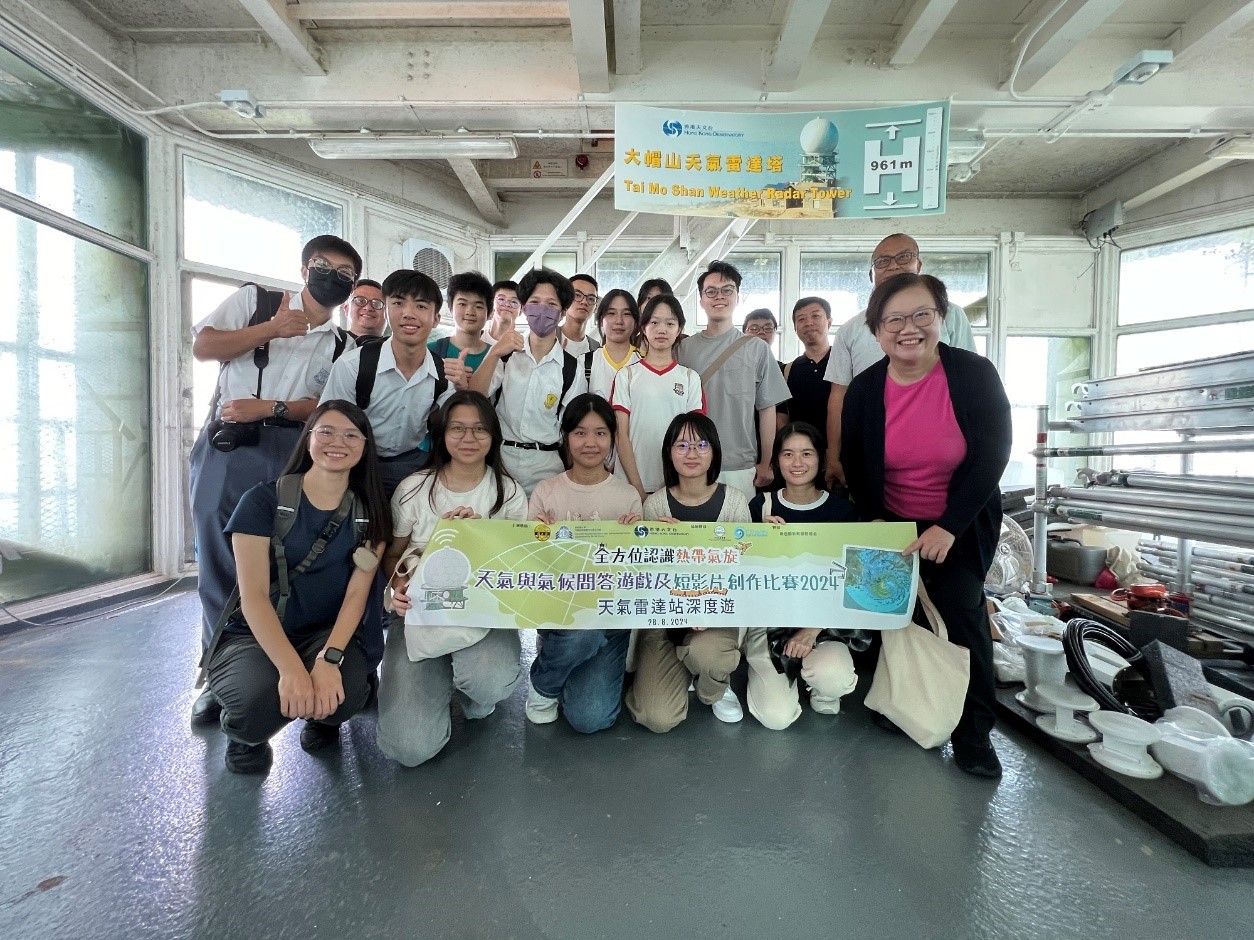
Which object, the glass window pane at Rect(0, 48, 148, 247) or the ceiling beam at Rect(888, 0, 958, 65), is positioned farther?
the ceiling beam at Rect(888, 0, 958, 65)

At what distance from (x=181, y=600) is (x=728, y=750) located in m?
4.12

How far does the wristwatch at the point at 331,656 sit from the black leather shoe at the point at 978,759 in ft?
7.13

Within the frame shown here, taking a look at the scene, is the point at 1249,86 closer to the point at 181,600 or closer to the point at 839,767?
the point at 839,767

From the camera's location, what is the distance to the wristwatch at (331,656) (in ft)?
5.91

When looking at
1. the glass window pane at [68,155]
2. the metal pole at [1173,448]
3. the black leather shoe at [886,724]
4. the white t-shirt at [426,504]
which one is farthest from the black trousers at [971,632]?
the glass window pane at [68,155]

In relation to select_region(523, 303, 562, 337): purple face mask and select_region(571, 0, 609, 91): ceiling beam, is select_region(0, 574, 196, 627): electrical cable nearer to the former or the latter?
select_region(523, 303, 562, 337): purple face mask

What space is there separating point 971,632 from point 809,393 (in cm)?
160

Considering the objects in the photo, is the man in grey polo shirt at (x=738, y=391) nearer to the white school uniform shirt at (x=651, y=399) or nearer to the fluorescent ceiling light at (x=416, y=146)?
the white school uniform shirt at (x=651, y=399)

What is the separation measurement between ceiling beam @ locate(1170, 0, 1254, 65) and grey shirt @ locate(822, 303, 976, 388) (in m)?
3.38

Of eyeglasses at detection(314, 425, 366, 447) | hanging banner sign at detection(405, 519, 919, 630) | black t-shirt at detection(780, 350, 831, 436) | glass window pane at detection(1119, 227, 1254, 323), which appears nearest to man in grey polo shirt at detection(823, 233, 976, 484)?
black t-shirt at detection(780, 350, 831, 436)

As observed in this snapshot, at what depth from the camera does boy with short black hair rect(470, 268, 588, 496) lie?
243cm

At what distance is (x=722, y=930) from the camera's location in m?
1.27

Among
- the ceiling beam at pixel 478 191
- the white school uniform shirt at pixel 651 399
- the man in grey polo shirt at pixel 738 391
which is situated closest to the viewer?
the white school uniform shirt at pixel 651 399

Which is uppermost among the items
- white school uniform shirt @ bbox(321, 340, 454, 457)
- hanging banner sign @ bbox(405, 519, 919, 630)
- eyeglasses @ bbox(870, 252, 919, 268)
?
eyeglasses @ bbox(870, 252, 919, 268)
